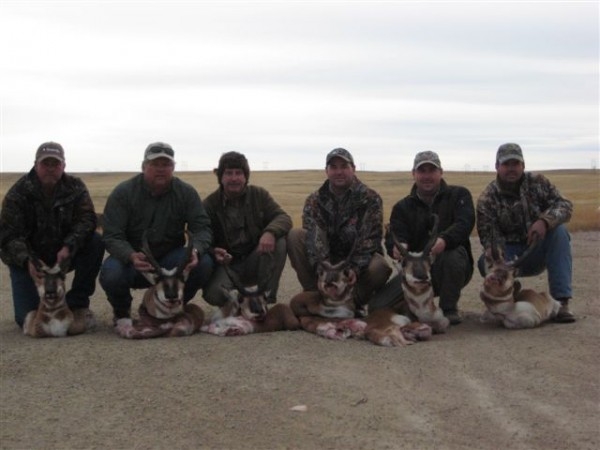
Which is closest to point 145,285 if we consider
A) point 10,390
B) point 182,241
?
point 182,241

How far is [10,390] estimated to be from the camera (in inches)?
283

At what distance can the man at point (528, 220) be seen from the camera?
9602mm

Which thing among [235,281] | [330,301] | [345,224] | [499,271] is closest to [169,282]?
[235,281]

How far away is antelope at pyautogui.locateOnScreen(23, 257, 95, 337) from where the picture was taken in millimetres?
9211

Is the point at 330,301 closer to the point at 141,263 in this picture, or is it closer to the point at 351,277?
the point at 351,277

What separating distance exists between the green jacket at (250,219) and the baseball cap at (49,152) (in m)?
1.94

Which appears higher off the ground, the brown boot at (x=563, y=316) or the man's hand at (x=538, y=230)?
the man's hand at (x=538, y=230)

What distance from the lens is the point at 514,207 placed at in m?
9.89

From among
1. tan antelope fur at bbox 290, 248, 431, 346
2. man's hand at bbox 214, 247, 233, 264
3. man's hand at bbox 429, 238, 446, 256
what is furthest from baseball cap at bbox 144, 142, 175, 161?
man's hand at bbox 429, 238, 446, 256

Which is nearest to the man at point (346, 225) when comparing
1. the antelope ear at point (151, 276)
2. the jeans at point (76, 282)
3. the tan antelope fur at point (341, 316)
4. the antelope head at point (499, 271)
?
the tan antelope fur at point (341, 316)

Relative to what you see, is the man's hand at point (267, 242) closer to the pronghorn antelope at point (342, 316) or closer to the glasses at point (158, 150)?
the pronghorn antelope at point (342, 316)

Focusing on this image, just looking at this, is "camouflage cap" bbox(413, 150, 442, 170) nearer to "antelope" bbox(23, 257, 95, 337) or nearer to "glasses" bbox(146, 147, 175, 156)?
A: "glasses" bbox(146, 147, 175, 156)

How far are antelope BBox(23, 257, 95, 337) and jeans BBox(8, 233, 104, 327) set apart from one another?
1.38 feet

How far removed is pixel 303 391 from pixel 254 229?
3689 mm
